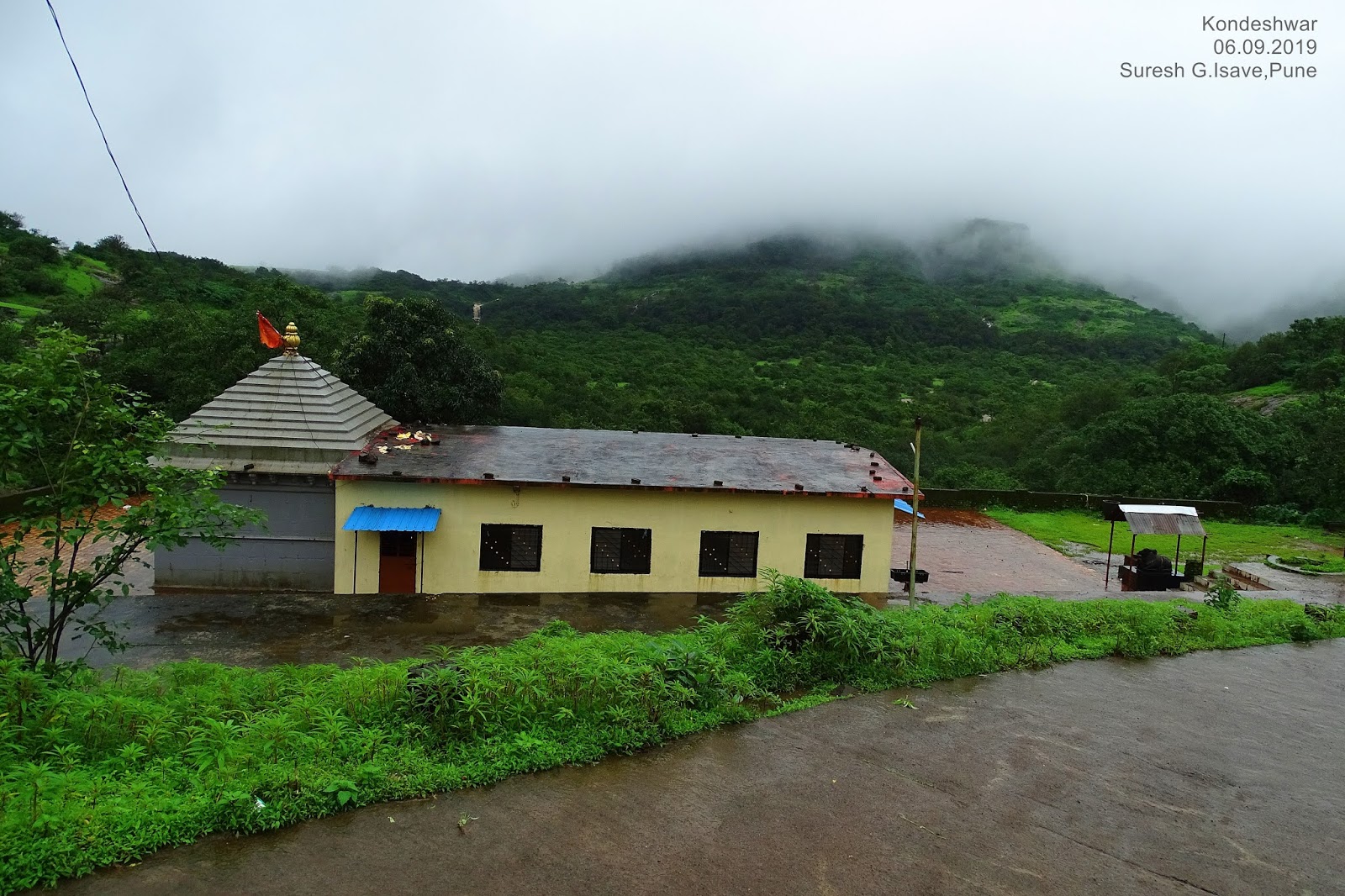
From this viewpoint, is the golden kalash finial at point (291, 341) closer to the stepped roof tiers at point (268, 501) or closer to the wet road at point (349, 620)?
the stepped roof tiers at point (268, 501)

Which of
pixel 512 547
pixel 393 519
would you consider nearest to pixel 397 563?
pixel 393 519

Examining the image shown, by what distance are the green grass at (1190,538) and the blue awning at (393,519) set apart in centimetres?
1673

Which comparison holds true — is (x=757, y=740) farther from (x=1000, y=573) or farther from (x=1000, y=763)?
(x=1000, y=573)

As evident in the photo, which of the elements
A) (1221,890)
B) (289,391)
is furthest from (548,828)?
(289,391)

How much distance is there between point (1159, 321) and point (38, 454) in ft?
322

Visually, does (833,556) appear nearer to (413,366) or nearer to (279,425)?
(279,425)

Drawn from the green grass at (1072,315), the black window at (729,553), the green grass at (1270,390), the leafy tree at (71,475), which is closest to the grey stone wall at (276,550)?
the leafy tree at (71,475)

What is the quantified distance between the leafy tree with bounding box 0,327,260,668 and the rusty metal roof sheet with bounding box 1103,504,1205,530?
53.1ft

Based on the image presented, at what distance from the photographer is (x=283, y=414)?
1555cm

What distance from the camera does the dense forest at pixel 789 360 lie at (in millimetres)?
27734

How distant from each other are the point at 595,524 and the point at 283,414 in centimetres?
628

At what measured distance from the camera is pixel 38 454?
25.1 feet

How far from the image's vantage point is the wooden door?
14.7m

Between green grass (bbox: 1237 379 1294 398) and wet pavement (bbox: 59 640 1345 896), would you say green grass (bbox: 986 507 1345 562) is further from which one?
green grass (bbox: 1237 379 1294 398)
